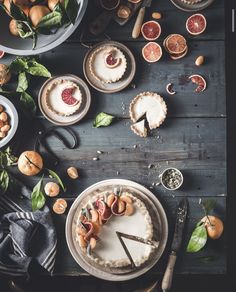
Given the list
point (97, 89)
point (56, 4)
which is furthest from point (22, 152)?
point (56, 4)

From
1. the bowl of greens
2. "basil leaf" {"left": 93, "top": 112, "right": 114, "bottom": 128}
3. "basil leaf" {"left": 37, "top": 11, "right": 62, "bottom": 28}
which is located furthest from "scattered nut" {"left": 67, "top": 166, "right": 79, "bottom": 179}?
"basil leaf" {"left": 37, "top": 11, "right": 62, "bottom": 28}

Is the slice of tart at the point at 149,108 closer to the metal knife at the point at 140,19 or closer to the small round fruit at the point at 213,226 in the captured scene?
the metal knife at the point at 140,19

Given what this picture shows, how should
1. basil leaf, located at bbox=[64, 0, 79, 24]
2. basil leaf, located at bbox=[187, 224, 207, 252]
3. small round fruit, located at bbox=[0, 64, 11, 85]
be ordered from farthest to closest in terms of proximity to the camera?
1. small round fruit, located at bbox=[0, 64, 11, 85]
2. basil leaf, located at bbox=[187, 224, 207, 252]
3. basil leaf, located at bbox=[64, 0, 79, 24]

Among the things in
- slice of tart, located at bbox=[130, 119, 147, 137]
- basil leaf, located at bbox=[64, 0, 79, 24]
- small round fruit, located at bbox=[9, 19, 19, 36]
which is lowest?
slice of tart, located at bbox=[130, 119, 147, 137]

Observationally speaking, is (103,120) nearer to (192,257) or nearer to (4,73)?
(4,73)

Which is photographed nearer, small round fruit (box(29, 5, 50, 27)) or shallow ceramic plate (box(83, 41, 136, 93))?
small round fruit (box(29, 5, 50, 27))

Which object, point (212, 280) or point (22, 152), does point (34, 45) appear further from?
point (212, 280)

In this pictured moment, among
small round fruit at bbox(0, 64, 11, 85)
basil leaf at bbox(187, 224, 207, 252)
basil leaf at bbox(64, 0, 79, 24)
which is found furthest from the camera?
small round fruit at bbox(0, 64, 11, 85)

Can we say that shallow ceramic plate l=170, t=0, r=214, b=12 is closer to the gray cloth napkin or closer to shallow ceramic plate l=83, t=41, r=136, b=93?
shallow ceramic plate l=83, t=41, r=136, b=93
